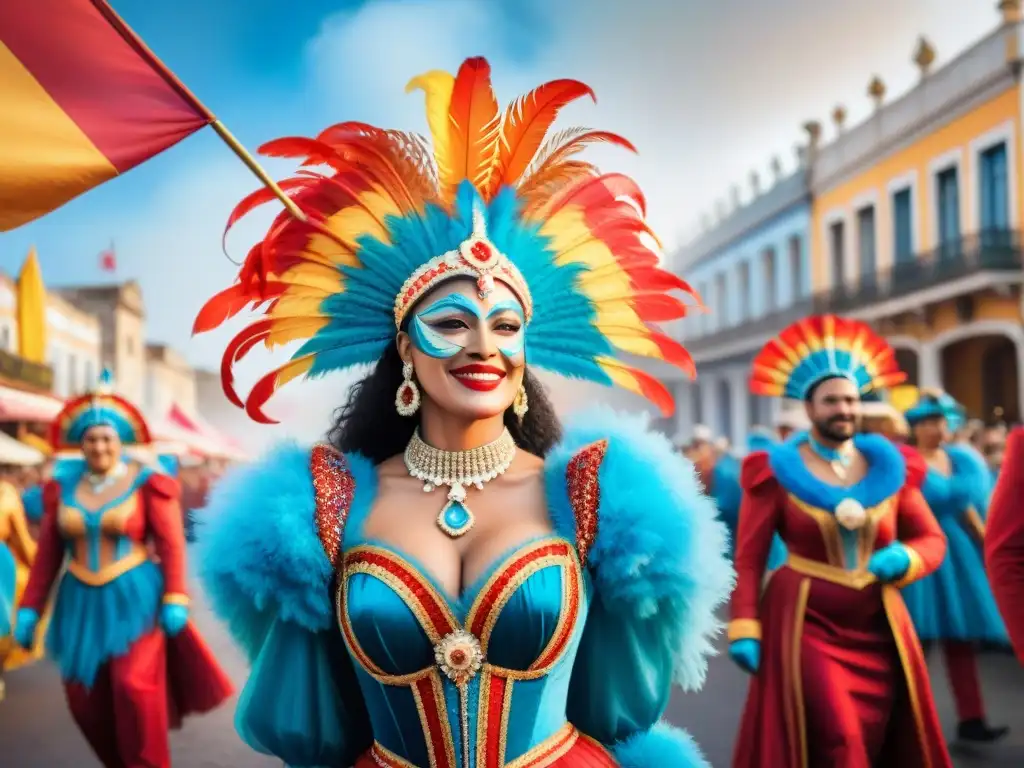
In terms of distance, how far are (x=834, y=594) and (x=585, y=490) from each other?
2.34 meters

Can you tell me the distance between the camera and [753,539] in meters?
4.79

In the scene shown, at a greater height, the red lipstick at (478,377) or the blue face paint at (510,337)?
the blue face paint at (510,337)

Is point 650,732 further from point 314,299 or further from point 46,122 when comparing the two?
Result: point 46,122

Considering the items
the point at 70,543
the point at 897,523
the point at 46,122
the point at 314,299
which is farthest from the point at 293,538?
the point at 70,543

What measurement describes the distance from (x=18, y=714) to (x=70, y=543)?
281cm

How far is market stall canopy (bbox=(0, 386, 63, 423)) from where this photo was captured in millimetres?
17922

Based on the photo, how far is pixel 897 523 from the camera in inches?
188

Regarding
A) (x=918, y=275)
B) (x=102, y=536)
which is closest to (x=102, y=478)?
(x=102, y=536)

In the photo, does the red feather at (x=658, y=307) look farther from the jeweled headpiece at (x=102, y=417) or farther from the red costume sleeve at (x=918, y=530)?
the jeweled headpiece at (x=102, y=417)

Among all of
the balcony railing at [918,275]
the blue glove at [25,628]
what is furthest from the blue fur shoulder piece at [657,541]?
the balcony railing at [918,275]

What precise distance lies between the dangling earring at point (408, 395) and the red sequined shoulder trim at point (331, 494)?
206mm

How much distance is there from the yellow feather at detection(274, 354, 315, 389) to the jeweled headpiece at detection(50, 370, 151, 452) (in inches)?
124

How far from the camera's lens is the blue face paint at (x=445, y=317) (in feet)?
8.64

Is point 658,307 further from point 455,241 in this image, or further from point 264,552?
point 264,552
